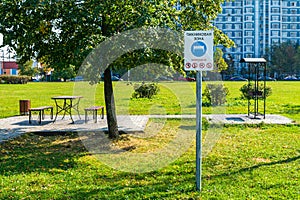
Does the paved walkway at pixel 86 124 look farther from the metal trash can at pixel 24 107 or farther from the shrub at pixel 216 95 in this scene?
the shrub at pixel 216 95

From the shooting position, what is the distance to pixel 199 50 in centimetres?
543

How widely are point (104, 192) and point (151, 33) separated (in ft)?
10.9

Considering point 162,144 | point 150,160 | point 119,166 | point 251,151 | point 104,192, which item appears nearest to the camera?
point 104,192

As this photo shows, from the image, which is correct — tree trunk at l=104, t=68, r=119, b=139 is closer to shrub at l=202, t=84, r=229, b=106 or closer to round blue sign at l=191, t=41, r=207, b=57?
round blue sign at l=191, t=41, r=207, b=57

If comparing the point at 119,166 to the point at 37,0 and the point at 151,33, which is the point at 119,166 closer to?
the point at 151,33

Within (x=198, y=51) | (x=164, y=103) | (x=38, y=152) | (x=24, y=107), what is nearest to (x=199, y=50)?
(x=198, y=51)

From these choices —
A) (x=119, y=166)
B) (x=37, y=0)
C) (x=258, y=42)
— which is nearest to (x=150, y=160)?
(x=119, y=166)

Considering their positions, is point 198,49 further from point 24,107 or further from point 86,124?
point 24,107

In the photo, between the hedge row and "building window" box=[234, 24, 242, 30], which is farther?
"building window" box=[234, 24, 242, 30]

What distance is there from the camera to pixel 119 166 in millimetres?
7250

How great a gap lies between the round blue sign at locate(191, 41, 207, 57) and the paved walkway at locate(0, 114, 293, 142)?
5319 mm

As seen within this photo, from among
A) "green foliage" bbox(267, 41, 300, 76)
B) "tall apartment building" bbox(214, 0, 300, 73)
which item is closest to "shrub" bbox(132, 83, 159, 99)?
"green foliage" bbox(267, 41, 300, 76)

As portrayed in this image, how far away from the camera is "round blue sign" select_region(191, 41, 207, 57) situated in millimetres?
5422

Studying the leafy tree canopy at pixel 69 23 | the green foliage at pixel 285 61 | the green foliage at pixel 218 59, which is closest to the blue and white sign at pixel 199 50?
A: the leafy tree canopy at pixel 69 23
